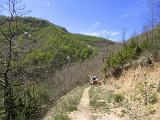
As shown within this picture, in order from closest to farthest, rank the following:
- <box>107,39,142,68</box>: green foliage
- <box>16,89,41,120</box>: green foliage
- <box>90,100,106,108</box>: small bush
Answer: <box>16,89,41,120</box>: green foliage
<box>90,100,106,108</box>: small bush
<box>107,39,142,68</box>: green foliage

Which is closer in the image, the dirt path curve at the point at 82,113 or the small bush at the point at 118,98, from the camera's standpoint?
the dirt path curve at the point at 82,113

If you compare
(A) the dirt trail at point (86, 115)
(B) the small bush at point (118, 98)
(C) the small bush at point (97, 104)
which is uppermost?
(B) the small bush at point (118, 98)

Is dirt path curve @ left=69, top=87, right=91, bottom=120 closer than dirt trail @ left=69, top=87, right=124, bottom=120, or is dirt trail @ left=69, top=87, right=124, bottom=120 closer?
dirt trail @ left=69, top=87, right=124, bottom=120

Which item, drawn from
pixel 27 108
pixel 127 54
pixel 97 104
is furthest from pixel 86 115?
pixel 127 54

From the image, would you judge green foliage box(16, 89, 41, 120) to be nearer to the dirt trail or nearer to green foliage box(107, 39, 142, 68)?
the dirt trail

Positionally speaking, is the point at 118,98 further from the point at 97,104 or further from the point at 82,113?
the point at 82,113

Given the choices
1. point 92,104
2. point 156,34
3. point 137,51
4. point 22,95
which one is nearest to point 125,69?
point 137,51

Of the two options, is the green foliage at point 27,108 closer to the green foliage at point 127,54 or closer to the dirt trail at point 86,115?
the dirt trail at point 86,115

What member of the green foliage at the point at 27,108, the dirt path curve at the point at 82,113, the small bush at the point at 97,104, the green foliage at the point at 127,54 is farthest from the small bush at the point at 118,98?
the green foliage at the point at 127,54

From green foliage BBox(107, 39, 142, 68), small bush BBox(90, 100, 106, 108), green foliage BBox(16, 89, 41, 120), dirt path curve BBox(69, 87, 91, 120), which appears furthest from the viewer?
green foliage BBox(107, 39, 142, 68)

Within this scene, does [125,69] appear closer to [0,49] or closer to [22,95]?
[22,95]

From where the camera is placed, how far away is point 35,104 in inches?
889

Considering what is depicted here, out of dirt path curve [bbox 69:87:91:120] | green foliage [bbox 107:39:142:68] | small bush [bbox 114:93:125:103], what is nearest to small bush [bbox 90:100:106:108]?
dirt path curve [bbox 69:87:91:120]

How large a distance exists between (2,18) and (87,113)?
8926mm
